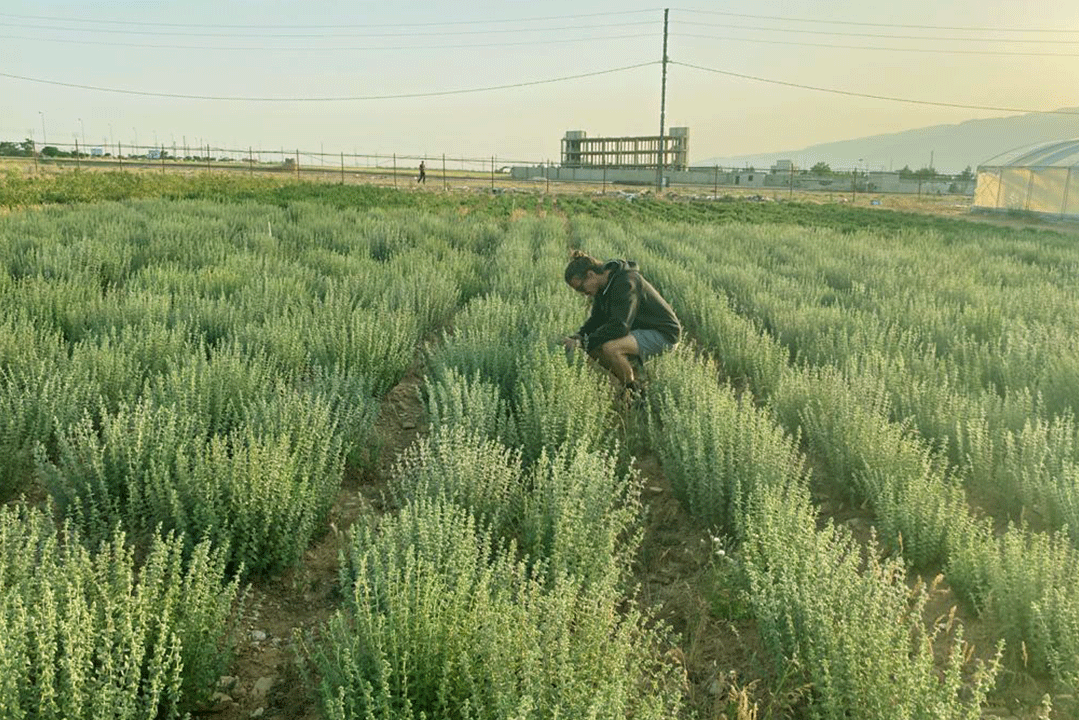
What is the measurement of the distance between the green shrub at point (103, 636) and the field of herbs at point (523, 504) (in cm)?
1

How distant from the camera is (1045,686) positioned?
258 centimetres

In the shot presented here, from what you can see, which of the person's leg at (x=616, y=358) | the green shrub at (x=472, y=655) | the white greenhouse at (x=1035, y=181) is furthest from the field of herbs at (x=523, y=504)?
the white greenhouse at (x=1035, y=181)

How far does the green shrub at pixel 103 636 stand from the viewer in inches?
72.1

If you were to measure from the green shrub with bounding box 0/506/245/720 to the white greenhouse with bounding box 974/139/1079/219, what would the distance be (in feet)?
93.3

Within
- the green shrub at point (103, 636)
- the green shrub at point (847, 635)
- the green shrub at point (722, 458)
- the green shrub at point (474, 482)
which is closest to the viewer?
the green shrub at point (103, 636)

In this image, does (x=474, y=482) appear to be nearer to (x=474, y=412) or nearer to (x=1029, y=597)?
(x=474, y=412)

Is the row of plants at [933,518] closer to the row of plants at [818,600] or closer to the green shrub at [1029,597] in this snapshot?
the green shrub at [1029,597]

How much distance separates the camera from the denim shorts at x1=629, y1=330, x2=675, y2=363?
578cm

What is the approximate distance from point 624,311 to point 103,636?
13.4 feet

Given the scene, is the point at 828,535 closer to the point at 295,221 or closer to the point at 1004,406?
the point at 1004,406

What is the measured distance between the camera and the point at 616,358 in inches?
214

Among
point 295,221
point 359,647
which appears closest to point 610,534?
point 359,647

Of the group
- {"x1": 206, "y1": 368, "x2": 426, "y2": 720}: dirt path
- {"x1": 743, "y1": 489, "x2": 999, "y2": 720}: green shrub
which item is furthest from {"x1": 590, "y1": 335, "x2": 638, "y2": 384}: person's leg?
{"x1": 743, "y1": 489, "x2": 999, "y2": 720}: green shrub

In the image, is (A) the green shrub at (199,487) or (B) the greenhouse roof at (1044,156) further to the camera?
(B) the greenhouse roof at (1044,156)
